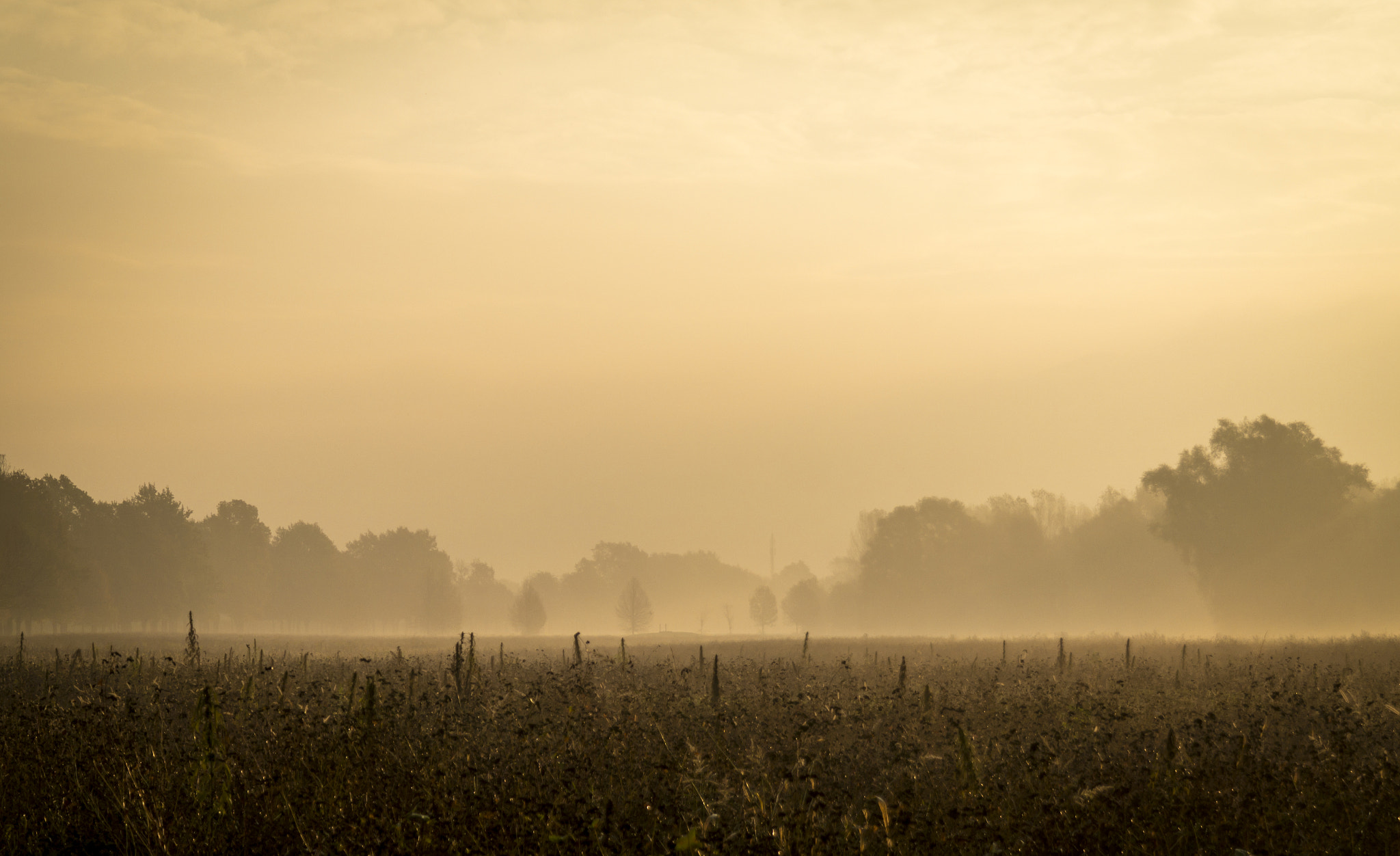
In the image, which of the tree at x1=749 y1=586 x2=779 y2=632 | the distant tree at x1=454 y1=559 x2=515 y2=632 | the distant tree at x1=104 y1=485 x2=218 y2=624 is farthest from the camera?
the distant tree at x1=454 y1=559 x2=515 y2=632

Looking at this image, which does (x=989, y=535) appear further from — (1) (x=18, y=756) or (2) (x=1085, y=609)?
(1) (x=18, y=756)

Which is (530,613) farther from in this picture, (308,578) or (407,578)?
(308,578)

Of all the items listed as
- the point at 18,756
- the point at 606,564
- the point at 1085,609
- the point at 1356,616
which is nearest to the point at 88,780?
the point at 18,756

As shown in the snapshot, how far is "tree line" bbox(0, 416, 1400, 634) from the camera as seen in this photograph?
2109 inches

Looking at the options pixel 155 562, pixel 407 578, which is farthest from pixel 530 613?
pixel 155 562

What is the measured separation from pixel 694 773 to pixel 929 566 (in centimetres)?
7649

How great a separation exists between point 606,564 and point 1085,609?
76.0 m

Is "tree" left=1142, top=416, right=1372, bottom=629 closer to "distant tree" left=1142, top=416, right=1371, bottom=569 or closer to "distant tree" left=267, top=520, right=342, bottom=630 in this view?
"distant tree" left=1142, top=416, right=1371, bottom=569

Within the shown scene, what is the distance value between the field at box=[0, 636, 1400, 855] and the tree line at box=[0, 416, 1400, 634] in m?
42.1

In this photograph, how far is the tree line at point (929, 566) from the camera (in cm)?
5356

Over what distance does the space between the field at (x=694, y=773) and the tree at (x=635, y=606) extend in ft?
278

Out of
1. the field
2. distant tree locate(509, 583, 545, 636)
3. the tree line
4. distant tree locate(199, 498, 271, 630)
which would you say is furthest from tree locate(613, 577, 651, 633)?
the field

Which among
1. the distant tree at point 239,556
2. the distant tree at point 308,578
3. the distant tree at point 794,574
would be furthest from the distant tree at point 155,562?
the distant tree at point 794,574

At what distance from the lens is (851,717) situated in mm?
13898
